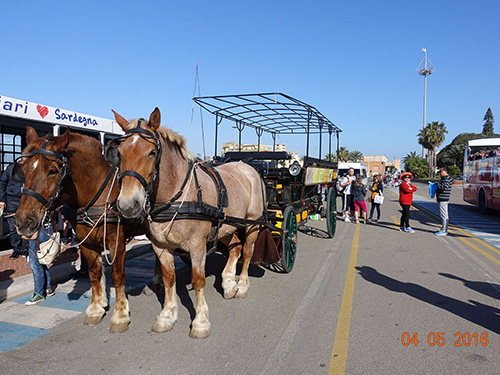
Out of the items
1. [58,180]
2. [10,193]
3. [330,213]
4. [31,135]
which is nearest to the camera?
[58,180]

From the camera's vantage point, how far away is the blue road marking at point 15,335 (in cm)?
349

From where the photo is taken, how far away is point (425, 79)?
237ft

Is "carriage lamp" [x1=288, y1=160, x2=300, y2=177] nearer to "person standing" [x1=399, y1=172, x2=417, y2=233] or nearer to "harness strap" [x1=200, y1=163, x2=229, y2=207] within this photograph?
"harness strap" [x1=200, y1=163, x2=229, y2=207]

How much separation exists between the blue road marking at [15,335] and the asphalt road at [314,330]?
12 centimetres

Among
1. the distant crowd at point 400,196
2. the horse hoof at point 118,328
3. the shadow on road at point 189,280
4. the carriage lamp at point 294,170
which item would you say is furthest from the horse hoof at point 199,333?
the distant crowd at point 400,196

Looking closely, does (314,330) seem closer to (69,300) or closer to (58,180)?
(58,180)

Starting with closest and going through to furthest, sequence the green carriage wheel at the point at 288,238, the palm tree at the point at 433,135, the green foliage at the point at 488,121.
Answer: the green carriage wheel at the point at 288,238 < the palm tree at the point at 433,135 < the green foliage at the point at 488,121

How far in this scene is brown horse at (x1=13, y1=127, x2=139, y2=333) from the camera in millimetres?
3102

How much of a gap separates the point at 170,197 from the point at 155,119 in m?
0.78

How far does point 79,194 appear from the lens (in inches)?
144

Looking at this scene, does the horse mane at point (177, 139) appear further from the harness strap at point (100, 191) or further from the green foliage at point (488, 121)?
the green foliage at point (488, 121)

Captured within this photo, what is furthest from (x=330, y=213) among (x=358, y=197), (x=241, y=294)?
(x=241, y=294)

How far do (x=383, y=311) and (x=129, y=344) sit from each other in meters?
2.98

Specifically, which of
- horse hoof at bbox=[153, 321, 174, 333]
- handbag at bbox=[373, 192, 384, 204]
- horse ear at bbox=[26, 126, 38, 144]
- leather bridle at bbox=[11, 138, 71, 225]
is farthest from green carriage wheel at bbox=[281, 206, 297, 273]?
handbag at bbox=[373, 192, 384, 204]
